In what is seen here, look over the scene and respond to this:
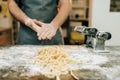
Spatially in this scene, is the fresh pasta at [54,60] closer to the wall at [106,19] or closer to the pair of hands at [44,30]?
the pair of hands at [44,30]

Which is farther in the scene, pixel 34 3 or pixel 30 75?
pixel 34 3

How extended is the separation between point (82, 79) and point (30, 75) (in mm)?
232

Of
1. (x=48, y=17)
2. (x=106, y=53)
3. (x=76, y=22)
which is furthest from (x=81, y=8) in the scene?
(x=106, y=53)

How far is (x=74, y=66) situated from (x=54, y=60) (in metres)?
0.14

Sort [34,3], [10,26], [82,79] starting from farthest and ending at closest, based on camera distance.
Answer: [10,26], [34,3], [82,79]

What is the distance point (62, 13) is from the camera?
192 centimetres

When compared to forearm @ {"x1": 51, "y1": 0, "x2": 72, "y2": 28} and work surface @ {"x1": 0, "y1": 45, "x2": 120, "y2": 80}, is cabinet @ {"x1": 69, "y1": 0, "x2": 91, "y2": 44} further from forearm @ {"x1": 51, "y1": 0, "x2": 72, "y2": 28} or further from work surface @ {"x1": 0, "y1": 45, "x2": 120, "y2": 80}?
work surface @ {"x1": 0, "y1": 45, "x2": 120, "y2": 80}

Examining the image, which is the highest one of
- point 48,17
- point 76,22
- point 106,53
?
point 48,17

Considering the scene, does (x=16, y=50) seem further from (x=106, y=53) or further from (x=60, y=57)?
(x=106, y=53)

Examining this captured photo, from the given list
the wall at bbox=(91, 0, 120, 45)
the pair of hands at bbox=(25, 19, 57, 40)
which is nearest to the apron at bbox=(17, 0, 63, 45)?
the pair of hands at bbox=(25, 19, 57, 40)

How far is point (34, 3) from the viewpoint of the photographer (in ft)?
6.35

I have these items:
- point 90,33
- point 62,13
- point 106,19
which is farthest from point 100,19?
point 90,33

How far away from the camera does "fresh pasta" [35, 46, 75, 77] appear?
1.18m

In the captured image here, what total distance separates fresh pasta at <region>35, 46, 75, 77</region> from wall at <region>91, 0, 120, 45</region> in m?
2.47
